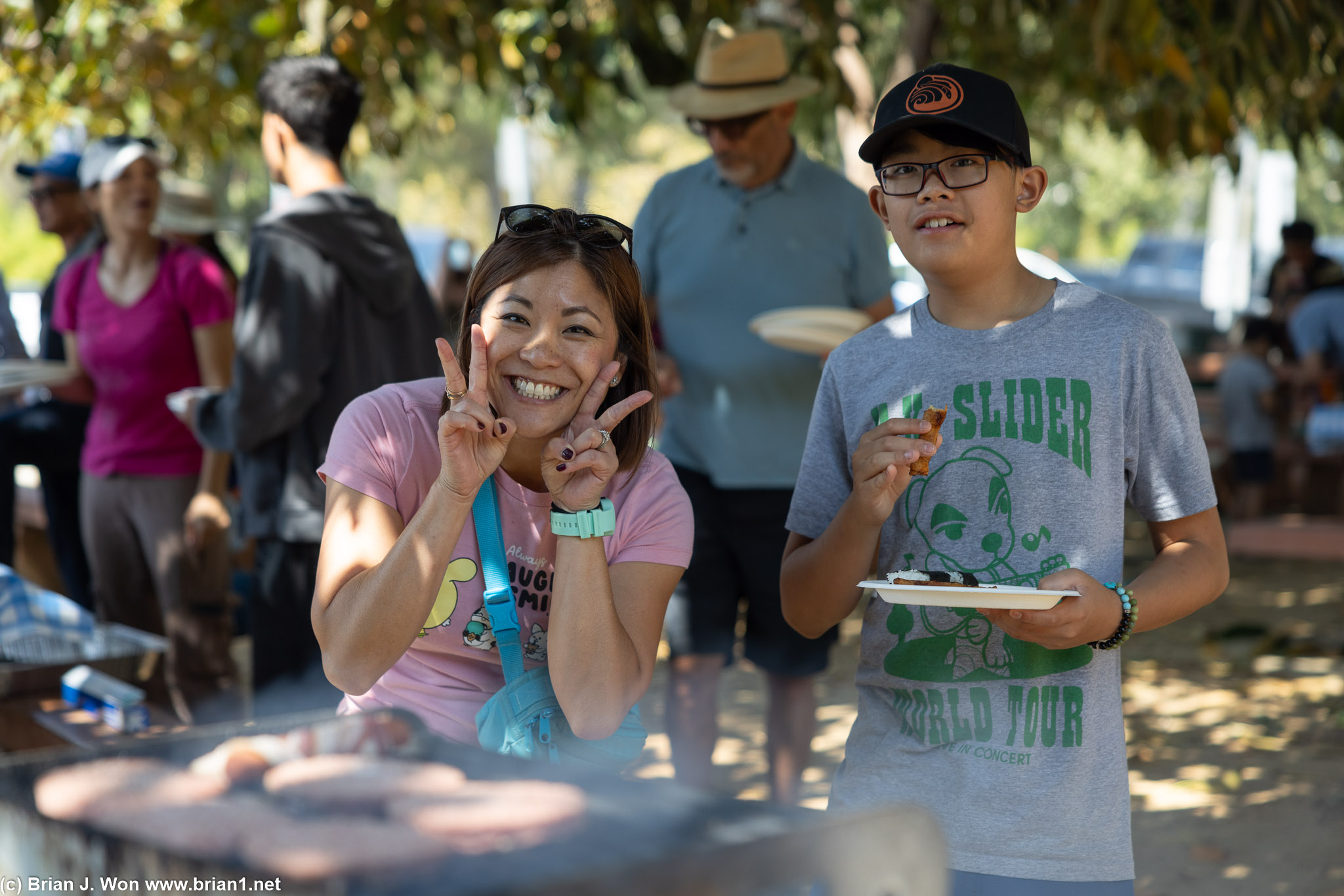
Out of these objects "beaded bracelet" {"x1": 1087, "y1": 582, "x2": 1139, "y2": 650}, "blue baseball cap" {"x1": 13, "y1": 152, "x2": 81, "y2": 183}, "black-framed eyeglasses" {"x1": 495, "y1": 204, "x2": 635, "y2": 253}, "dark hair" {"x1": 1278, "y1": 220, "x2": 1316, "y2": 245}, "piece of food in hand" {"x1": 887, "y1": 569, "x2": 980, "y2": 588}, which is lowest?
"beaded bracelet" {"x1": 1087, "y1": 582, "x2": 1139, "y2": 650}

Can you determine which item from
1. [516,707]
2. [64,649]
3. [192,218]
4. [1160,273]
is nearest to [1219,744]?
[516,707]

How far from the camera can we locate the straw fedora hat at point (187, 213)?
585 cm

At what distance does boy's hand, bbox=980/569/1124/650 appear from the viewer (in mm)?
1844

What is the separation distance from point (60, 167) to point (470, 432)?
14.4 feet

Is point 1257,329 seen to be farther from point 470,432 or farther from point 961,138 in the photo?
point 470,432

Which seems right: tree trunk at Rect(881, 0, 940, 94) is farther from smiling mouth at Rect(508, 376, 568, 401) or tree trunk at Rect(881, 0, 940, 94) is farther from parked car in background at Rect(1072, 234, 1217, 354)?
parked car in background at Rect(1072, 234, 1217, 354)

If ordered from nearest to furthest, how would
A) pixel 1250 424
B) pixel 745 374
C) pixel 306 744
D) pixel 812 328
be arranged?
pixel 306 744 < pixel 812 328 < pixel 745 374 < pixel 1250 424

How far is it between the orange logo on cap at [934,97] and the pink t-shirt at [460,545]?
74 centimetres

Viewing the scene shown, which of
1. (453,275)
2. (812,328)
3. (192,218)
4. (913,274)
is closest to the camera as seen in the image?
(812,328)

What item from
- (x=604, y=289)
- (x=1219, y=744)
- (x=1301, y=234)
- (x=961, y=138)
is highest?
(x=961, y=138)

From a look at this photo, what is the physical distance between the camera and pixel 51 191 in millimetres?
5586

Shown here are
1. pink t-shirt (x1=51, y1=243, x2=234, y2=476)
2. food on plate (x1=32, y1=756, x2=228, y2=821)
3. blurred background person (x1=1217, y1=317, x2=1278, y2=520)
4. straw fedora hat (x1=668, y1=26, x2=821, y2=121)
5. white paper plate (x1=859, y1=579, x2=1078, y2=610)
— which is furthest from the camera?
blurred background person (x1=1217, y1=317, x2=1278, y2=520)

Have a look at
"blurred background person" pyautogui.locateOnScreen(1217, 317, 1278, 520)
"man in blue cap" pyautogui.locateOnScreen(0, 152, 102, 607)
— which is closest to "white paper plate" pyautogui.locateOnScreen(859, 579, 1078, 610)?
"man in blue cap" pyautogui.locateOnScreen(0, 152, 102, 607)

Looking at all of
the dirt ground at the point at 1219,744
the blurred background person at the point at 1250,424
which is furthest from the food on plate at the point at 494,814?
the blurred background person at the point at 1250,424
